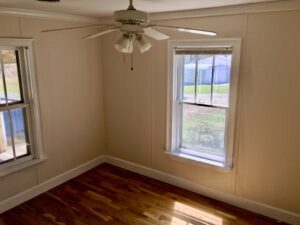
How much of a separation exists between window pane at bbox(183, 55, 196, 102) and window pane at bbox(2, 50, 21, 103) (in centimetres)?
200

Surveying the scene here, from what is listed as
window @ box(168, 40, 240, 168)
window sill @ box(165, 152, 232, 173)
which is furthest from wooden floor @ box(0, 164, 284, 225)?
window @ box(168, 40, 240, 168)

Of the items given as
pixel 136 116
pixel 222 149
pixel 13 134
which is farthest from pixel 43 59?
pixel 222 149

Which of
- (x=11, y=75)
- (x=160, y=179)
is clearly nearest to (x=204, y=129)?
(x=160, y=179)

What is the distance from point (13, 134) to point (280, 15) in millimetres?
3171

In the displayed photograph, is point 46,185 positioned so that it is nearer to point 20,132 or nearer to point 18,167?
point 18,167

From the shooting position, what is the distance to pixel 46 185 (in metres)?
3.45

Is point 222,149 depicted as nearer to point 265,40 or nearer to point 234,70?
point 234,70

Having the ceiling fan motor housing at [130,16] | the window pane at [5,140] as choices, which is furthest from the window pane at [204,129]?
the window pane at [5,140]

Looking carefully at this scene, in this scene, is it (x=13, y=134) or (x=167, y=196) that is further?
(x=167, y=196)

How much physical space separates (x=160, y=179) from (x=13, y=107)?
2.13 metres

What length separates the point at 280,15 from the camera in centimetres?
251

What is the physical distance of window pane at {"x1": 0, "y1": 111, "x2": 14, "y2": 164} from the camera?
117 inches

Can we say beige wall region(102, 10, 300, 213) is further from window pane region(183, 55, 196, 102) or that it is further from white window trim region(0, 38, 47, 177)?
white window trim region(0, 38, 47, 177)

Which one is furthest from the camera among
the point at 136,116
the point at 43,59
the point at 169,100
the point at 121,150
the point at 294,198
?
the point at 121,150
